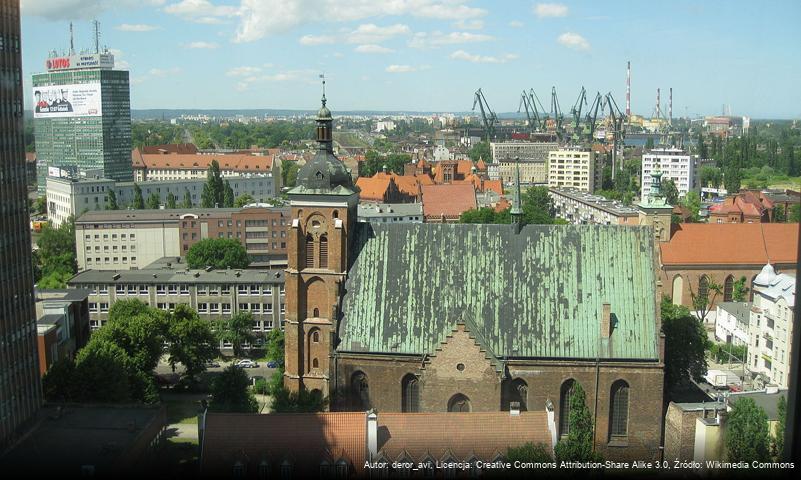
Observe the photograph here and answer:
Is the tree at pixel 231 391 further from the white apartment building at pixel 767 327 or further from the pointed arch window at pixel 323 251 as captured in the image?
the white apartment building at pixel 767 327

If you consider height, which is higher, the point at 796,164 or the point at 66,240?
the point at 796,164

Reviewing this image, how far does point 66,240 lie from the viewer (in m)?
85.1

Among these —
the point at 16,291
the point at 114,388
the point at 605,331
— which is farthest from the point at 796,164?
the point at 114,388

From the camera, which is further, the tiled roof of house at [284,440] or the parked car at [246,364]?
the parked car at [246,364]

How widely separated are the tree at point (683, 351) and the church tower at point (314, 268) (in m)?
17.3

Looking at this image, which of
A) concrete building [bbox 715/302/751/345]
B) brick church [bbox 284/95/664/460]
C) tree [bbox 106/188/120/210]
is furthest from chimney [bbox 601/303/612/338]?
tree [bbox 106/188/120/210]

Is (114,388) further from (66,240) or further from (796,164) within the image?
(66,240)

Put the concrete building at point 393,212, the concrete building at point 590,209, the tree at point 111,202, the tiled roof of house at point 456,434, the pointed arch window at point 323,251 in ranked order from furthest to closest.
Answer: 1. the tree at point 111,202
2. the concrete building at point 393,212
3. the concrete building at point 590,209
4. the pointed arch window at point 323,251
5. the tiled roof of house at point 456,434

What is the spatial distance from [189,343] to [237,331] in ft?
24.5

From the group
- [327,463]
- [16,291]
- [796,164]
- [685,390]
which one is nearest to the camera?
[796,164]

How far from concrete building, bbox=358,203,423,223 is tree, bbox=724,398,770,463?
218ft

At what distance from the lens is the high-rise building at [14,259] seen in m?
29.6

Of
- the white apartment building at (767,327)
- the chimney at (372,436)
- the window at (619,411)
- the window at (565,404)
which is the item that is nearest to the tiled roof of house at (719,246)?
the white apartment building at (767,327)

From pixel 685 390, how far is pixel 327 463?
2142 centimetres
